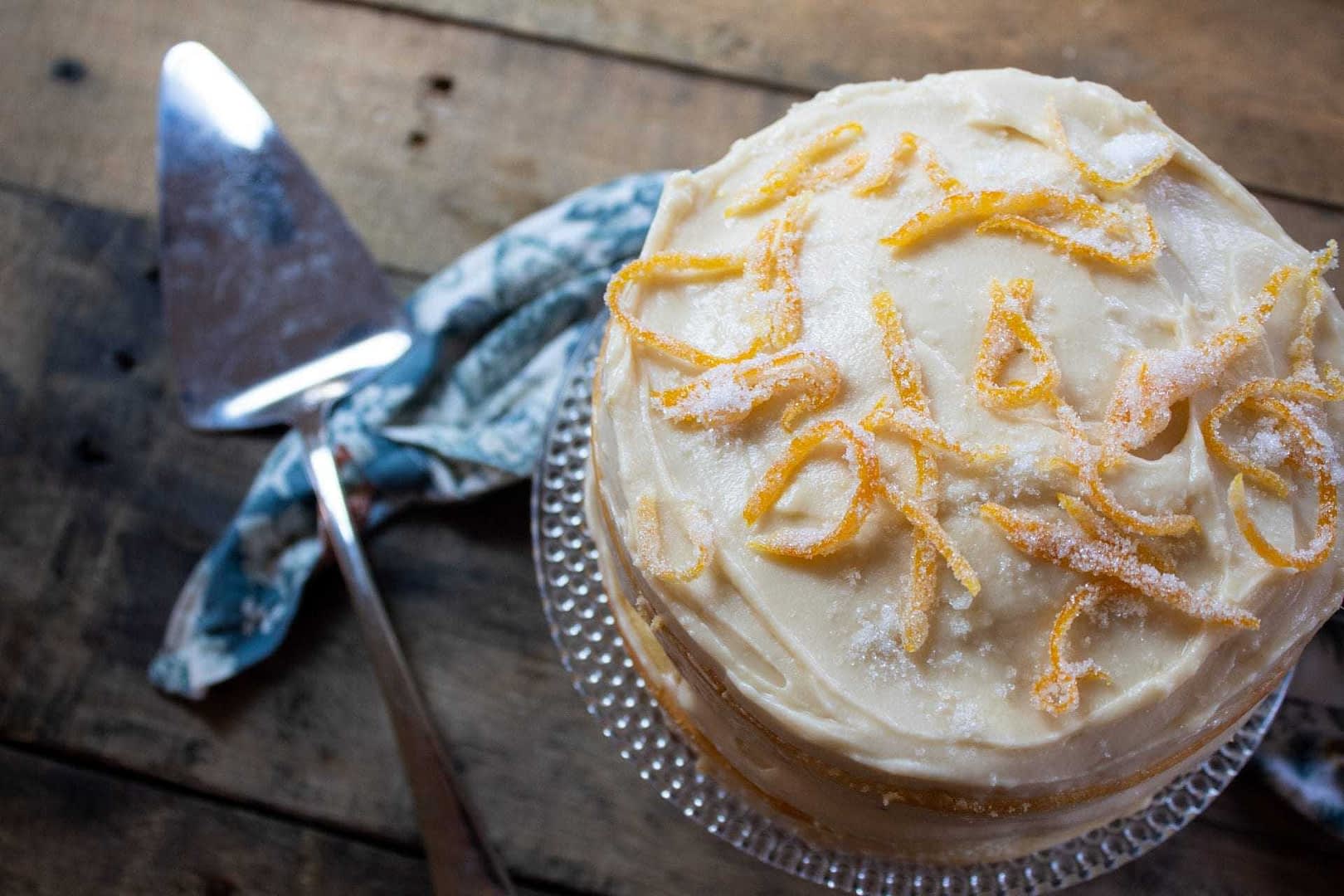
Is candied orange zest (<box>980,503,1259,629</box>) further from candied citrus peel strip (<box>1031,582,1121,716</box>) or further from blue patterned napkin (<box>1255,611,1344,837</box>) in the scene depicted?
blue patterned napkin (<box>1255,611,1344,837</box>)

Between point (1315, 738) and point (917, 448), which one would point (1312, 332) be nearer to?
point (917, 448)

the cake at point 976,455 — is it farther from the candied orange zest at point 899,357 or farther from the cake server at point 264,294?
the cake server at point 264,294

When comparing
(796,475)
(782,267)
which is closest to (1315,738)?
→ (796,475)

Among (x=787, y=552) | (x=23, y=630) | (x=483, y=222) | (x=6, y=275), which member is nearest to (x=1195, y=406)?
(x=787, y=552)

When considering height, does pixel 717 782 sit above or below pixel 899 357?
below

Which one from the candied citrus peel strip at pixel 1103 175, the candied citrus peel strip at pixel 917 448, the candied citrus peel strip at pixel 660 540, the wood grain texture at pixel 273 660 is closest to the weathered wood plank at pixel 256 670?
the wood grain texture at pixel 273 660

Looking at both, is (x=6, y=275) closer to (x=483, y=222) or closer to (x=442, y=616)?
(x=483, y=222)
